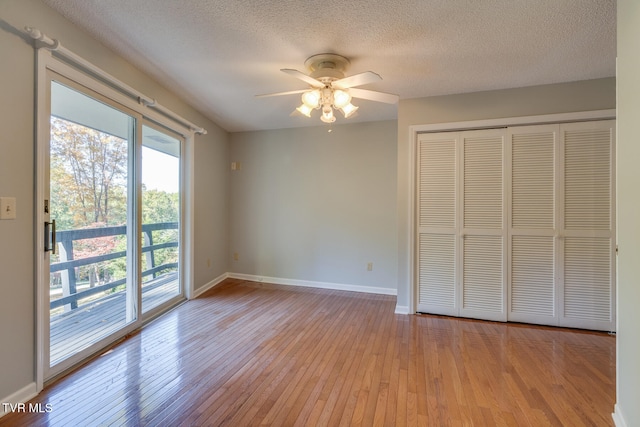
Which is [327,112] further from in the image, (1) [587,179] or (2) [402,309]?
(1) [587,179]

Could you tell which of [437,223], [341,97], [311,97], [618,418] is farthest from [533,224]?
[311,97]

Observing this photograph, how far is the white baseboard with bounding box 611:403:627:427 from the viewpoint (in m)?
1.45

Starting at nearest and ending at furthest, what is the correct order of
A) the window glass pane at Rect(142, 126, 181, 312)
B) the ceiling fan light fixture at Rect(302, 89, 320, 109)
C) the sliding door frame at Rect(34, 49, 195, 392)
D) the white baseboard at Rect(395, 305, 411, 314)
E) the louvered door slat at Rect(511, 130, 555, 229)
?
the sliding door frame at Rect(34, 49, 195, 392)
the ceiling fan light fixture at Rect(302, 89, 320, 109)
the louvered door slat at Rect(511, 130, 555, 229)
the window glass pane at Rect(142, 126, 181, 312)
the white baseboard at Rect(395, 305, 411, 314)

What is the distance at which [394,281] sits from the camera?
3885mm

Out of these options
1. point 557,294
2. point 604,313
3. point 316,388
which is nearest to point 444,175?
point 557,294

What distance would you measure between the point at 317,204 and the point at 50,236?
298 cm

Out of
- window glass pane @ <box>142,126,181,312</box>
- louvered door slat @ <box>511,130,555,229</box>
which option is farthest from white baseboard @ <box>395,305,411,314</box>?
window glass pane @ <box>142,126,181,312</box>

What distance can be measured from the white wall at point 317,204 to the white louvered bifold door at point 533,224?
1.39 meters

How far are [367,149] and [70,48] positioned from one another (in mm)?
3159

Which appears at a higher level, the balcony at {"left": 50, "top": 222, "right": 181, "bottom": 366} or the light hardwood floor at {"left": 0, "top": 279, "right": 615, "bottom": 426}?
the balcony at {"left": 50, "top": 222, "right": 181, "bottom": 366}

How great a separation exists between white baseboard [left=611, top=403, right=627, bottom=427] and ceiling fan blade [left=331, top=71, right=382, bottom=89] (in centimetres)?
235

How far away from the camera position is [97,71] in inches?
82.4

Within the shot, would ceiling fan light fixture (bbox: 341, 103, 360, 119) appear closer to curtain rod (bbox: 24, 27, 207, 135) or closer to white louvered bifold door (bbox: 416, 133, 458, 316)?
white louvered bifold door (bbox: 416, 133, 458, 316)

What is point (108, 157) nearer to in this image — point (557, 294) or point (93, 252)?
point (93, 252)
